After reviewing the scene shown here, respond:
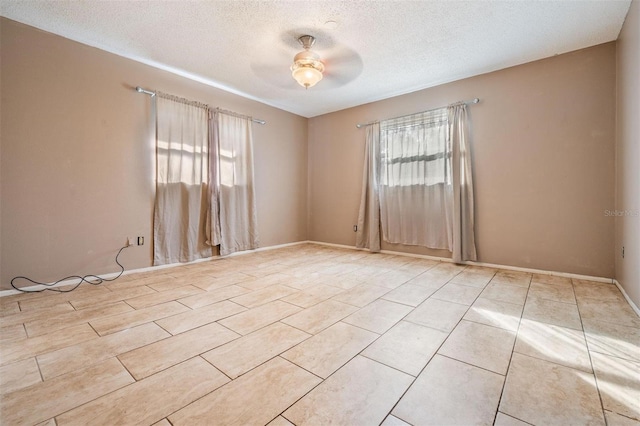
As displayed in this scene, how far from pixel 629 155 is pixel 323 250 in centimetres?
392

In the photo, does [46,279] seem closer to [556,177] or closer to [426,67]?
[426,67]

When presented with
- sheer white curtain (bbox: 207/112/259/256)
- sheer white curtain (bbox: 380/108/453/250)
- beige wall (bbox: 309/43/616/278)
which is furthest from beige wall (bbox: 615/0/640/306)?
sheer white curtain (bbox: 207/112/259/256)

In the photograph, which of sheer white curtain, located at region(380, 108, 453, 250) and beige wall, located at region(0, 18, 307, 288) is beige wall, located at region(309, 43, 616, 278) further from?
beige wall, located at region(0, 18, 307, 288)

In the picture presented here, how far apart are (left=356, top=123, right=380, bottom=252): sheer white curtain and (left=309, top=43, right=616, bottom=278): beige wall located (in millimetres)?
938

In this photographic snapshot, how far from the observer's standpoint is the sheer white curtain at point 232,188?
405cm

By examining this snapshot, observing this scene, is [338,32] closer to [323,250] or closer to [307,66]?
[307,66]

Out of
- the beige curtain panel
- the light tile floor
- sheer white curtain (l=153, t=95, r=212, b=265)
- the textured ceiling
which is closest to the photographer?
the light tile floor

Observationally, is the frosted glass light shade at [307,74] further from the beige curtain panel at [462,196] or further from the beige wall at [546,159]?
the beige curtain panel at [462,196]

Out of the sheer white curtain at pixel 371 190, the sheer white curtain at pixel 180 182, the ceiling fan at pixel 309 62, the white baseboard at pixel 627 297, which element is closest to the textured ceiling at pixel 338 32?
the ceiling fan at pixel 309 62

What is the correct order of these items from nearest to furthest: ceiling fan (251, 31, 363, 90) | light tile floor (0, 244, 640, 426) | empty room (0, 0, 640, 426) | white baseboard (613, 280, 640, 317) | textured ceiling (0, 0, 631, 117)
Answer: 1. light tile floor (0, 244, 640, 426)
2. empty room (0, 0, 640, 426)
3. white baseboard (613, 280, 640, 317)
4. textured ceiling (0, 0, 631, 117)
5. ceiling fan (251, 31, 363, 90)

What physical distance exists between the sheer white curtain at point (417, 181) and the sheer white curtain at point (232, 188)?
7.47 ft

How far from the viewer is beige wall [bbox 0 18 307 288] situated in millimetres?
2578

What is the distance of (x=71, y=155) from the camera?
9.50ft

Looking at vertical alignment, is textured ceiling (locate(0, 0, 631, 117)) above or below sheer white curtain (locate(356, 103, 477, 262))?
above
